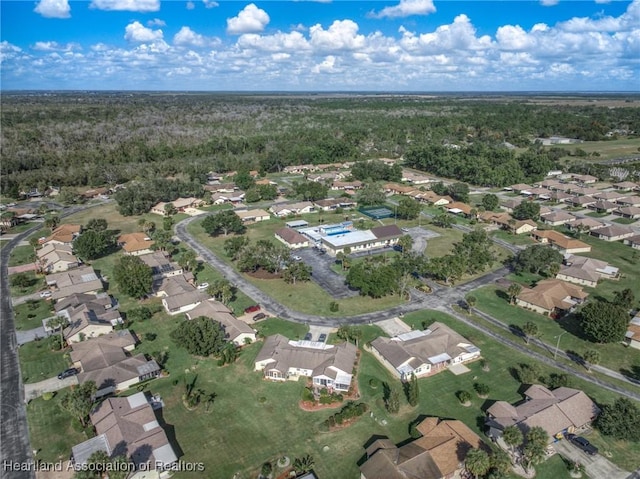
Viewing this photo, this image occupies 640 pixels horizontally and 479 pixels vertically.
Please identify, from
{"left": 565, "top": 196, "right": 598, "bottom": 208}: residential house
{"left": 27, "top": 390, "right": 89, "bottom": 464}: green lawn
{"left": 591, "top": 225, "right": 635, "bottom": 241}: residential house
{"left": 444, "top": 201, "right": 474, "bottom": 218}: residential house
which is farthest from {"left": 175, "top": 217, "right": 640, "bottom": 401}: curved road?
{"left": 565, "top": 196, "right": 598, "bottom": 208}: residential house

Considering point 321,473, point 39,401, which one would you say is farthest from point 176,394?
point 321,473

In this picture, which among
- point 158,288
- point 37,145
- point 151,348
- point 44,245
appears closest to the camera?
point 151,348

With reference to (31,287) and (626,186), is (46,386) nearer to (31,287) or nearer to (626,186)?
(31,287)

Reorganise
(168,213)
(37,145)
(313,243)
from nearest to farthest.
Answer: (313,243) < (168,213) < (37,145)

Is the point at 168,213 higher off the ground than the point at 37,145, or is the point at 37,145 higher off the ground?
the point at 37,145

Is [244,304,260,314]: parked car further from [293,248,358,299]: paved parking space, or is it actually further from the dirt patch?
[293,248,358,299]: paved parking space

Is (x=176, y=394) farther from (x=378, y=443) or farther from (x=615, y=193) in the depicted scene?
(x=615, y=193)

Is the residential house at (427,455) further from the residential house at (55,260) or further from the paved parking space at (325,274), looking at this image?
the residential house at (55,260)
